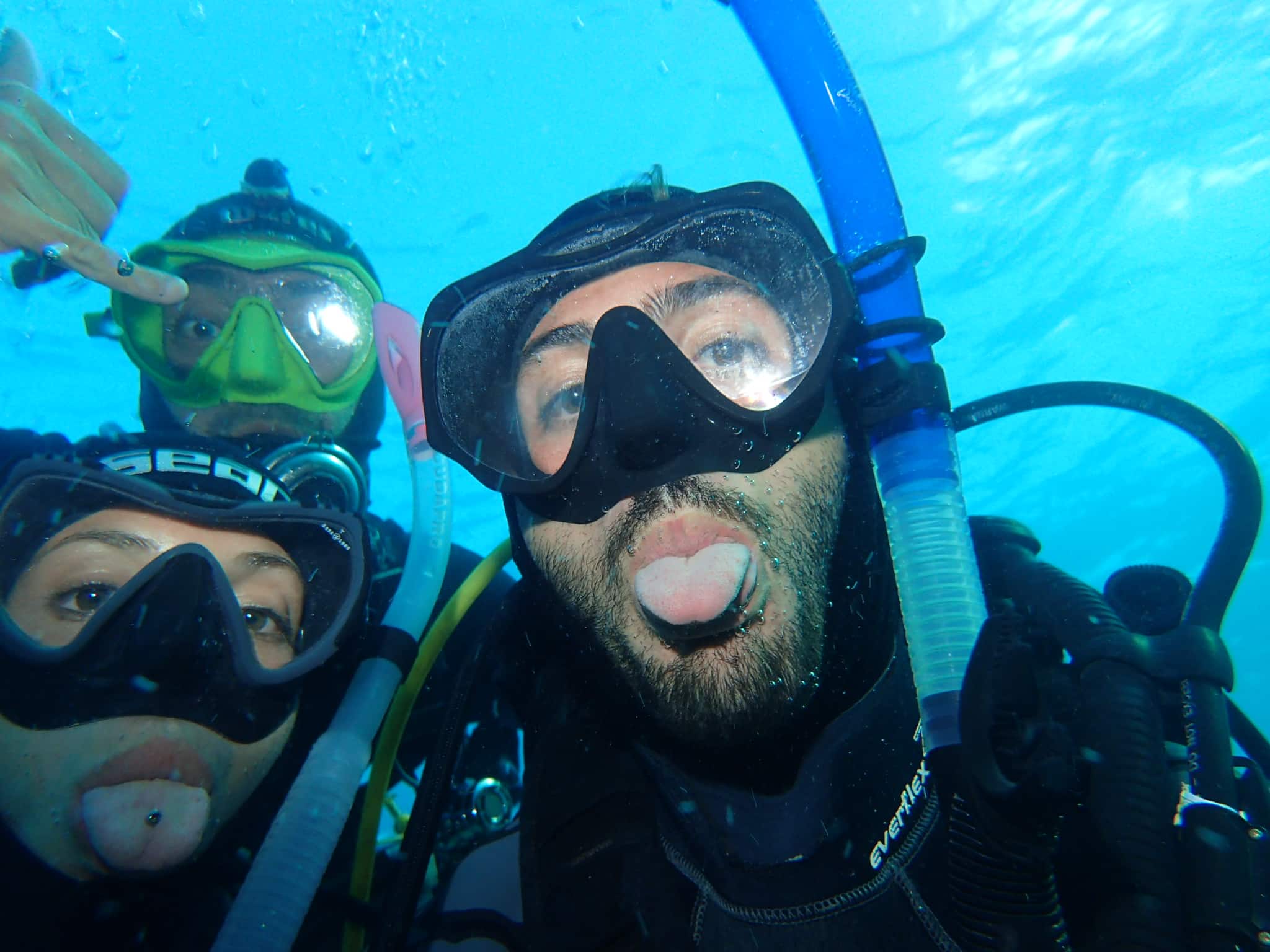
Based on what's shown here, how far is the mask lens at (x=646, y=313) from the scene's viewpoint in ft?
9.43

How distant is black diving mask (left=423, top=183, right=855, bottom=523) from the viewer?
2.39 meters

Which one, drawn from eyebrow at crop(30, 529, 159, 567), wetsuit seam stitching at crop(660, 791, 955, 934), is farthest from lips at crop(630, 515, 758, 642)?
eyebrow at crop(30, 529, 159, 567)

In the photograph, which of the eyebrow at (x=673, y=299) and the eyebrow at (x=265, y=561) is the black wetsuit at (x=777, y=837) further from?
the eyebrow at (x=265, y=561)

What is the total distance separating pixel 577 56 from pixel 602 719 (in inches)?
513

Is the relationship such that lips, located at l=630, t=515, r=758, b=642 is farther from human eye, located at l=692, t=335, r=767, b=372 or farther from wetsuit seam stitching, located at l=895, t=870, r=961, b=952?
wetsuit seam stitching, located at l=895, t=870, r=961, b=952

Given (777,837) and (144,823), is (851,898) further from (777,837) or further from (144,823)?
(144,823)

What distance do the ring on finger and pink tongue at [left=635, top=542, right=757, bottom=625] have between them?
4.07 metres

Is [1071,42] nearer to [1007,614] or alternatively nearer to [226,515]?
[1007,614]

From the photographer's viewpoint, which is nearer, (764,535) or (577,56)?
(764,535)

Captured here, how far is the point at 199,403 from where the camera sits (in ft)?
17.5

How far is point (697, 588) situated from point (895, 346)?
1.41 metres

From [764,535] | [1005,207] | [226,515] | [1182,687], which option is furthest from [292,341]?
[1005,207]

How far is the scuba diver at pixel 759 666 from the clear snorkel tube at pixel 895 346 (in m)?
0.15

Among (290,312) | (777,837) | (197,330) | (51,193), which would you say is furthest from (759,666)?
(197,330)
